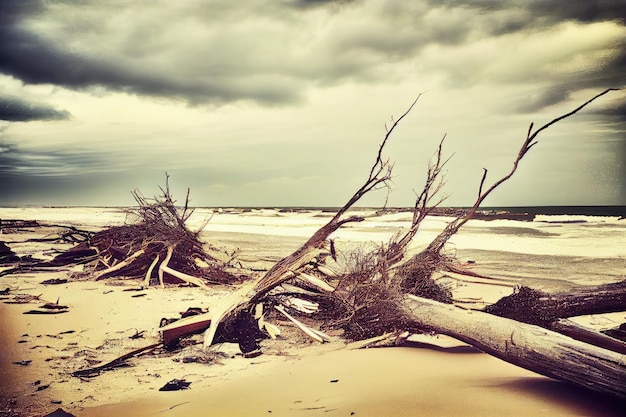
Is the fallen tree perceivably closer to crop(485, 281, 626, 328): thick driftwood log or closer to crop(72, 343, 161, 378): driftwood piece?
crop(72, 343, 161, 378): driftwood piece

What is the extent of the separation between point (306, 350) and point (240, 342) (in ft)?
1.87

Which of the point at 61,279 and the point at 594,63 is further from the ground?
the point at 594,63

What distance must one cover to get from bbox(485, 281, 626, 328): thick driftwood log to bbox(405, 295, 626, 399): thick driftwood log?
402mm

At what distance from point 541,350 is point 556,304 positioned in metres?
1.08

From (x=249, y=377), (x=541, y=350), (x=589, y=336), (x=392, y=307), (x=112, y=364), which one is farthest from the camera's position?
(x=392, y=307)

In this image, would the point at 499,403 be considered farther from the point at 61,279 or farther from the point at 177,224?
the point at 61,279

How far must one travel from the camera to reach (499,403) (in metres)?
2.40

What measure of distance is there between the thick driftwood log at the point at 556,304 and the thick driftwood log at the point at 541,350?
1.32 feet

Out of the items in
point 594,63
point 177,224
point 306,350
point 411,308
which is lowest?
point 306,350

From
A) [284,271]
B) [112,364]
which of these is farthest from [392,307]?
[112,364]

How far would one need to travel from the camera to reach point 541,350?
2.48 m

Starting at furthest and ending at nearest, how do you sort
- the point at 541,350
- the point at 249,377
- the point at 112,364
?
the point at 112,364 → the point at 249,377 → the point at 541,350

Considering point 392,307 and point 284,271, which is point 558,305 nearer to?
point 392,307

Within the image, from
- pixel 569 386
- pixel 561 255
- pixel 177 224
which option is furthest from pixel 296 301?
pixel 561 255
